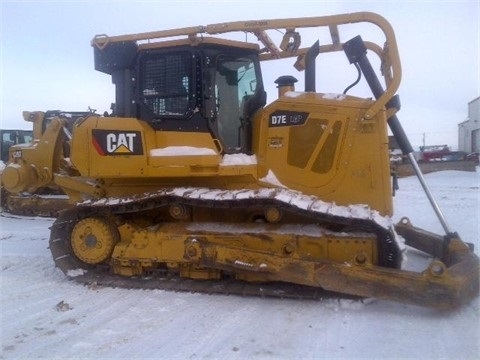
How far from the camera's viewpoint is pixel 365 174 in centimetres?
532

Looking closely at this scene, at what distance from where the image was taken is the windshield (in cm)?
580

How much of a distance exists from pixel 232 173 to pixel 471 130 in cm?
4427

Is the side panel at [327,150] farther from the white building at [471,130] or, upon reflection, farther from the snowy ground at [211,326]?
the white building at [471,130]

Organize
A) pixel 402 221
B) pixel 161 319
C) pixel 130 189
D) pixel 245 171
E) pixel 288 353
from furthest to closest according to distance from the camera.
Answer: pixel 402 221 → pixel 130 189 → pixel 245 171 → pixel 161 319 → pixel 288 353

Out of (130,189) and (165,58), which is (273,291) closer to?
(130,189)

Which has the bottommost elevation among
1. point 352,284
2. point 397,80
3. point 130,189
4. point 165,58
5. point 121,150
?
point 352,284

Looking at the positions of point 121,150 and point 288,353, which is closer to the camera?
point 288,353

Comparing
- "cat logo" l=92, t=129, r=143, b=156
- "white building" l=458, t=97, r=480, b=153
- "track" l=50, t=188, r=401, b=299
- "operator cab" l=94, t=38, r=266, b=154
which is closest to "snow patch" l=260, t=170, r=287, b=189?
"track" l=50, t=188, r=401, b=299

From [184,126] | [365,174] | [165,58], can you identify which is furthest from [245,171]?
[165,58]

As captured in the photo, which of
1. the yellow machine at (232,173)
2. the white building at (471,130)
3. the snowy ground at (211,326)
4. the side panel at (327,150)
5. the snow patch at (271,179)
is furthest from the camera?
the white building at (471,130)

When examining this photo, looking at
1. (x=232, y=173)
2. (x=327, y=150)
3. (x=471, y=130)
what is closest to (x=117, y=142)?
(x=232, y=173)

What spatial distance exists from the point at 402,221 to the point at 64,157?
5739 millimetres

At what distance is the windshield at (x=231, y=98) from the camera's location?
5.80m

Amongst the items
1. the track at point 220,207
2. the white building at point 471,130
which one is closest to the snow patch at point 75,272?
the track at point 220,207
